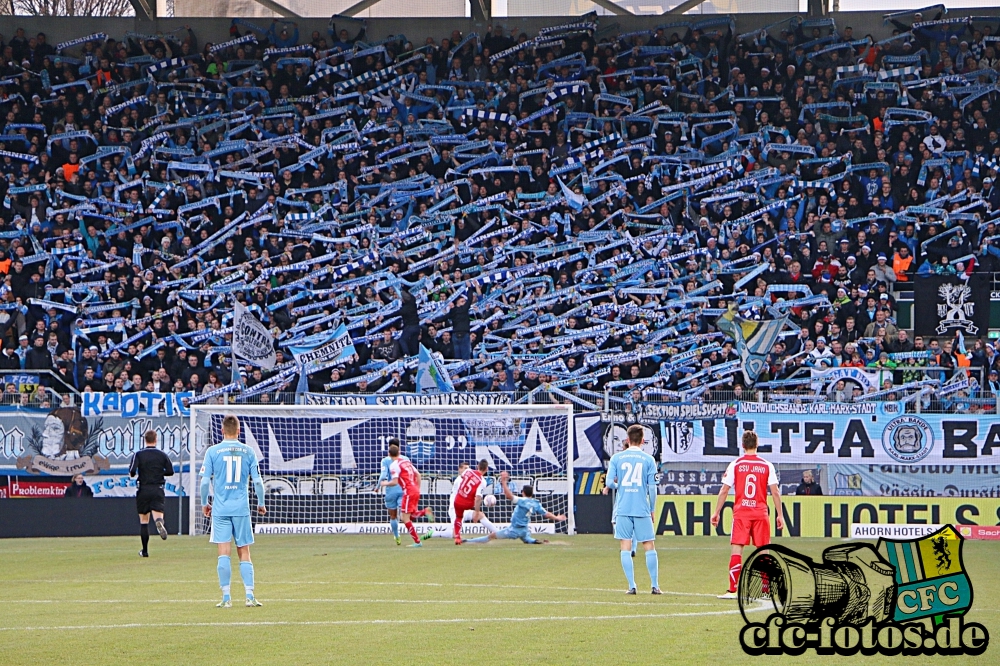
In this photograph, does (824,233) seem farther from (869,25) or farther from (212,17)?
(212,17)

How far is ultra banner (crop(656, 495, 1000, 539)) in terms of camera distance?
1050 inches

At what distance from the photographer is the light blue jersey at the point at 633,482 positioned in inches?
587

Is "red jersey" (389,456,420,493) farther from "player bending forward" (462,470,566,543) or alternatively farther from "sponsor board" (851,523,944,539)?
"sponsor board" (851,523,944,539)

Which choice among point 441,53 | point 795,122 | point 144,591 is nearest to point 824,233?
point 795,122

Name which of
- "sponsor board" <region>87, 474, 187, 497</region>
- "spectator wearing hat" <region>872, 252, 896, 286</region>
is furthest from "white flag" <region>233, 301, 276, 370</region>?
"spectator wearing hat" <region>872, 252, 896, 286</region>

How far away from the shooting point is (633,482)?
49.0 ft

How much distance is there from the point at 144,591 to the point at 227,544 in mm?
3066

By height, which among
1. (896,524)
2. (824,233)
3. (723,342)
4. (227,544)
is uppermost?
(824,233)

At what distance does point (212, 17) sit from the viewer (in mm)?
41469

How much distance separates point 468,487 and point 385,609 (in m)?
11.6

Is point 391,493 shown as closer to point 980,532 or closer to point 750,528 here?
point 750,528

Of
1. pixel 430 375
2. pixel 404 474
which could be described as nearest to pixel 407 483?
pixel 404 474

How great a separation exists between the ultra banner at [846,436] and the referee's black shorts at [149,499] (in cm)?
1109

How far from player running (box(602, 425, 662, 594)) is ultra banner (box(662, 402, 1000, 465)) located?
45.0ft
